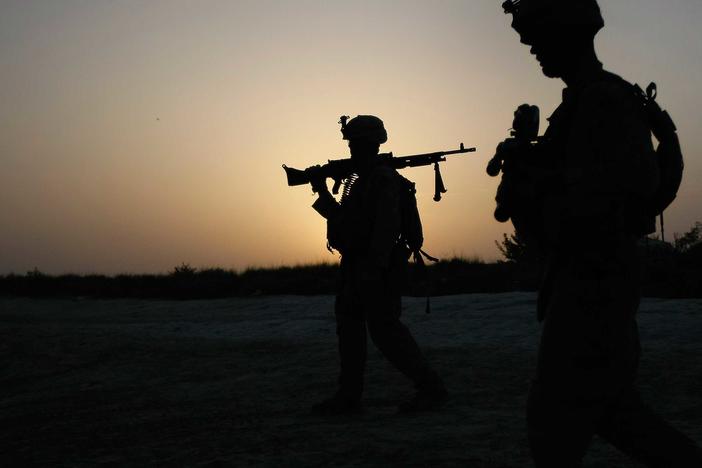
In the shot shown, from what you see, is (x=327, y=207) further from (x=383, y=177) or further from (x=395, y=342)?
(x=395, y=342)

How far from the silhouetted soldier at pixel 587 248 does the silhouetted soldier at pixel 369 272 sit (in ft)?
10.9

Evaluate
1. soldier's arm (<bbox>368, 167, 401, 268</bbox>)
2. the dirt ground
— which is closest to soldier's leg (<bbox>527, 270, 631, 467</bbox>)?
the dirt ground

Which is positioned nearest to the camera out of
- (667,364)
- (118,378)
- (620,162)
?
(620,162)

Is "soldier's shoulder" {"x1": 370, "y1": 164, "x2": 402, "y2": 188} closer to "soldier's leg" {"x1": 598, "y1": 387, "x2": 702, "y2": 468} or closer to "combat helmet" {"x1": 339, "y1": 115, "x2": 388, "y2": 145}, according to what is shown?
"combat helmet" {"x1": 339, "y1": 115, "x2": 388, "y2": 145}

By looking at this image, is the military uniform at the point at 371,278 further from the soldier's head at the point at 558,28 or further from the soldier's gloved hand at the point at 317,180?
the soldier's head at the point at 558,28

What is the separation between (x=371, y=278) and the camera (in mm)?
6125

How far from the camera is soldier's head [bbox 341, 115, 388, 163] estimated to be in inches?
252

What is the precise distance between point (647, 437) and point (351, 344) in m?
3.72

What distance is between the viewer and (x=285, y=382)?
26.8ft

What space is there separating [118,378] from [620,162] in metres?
7.69

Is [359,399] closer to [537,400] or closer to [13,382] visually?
[537,400]

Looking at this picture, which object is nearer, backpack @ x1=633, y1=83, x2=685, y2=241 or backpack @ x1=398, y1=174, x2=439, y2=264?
backpack @ x1=633, y1=83, x2=685, y2=241

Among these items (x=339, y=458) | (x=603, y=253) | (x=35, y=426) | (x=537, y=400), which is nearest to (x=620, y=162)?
(x=603, y=253)

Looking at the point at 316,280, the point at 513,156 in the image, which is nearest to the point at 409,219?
the point at 513,156
